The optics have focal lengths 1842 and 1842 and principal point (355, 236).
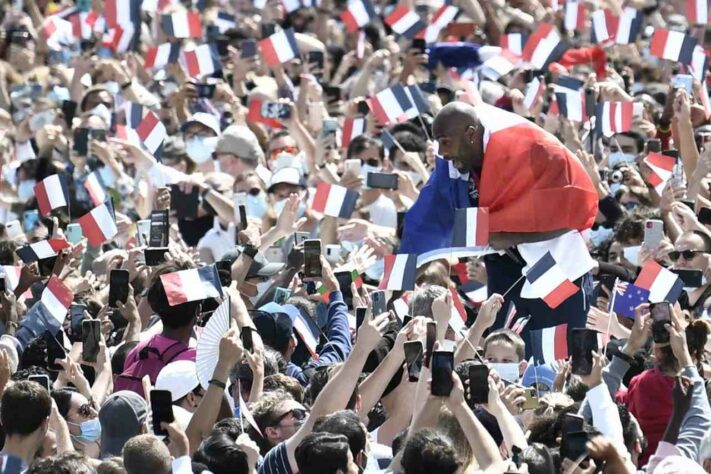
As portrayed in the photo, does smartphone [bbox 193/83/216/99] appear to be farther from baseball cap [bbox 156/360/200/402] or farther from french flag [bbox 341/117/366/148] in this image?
baseball cap [bbox 156/360/200/402]

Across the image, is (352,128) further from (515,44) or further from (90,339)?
(90,339)

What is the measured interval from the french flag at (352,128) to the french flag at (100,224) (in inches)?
123

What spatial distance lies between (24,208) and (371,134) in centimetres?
268

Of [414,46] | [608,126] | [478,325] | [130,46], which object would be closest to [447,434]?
[478,325]

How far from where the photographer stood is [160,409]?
6.92 m

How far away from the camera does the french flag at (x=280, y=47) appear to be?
1513 cm

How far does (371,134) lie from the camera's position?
14133 mm

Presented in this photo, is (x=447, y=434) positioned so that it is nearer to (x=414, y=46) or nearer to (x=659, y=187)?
(x=659, y=187)

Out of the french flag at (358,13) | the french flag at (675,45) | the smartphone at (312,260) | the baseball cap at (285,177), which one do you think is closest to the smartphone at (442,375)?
the smartphone at (312,260)

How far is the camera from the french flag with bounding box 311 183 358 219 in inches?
462

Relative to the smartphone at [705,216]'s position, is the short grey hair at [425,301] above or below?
above

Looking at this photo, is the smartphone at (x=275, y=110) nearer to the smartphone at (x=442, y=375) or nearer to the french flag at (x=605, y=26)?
the french flag at (x=605, y=26)

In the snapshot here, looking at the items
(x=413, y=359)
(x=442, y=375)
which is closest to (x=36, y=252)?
(x=413, y=359)

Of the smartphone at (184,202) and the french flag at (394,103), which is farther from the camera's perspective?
the french flag at (394,103)
